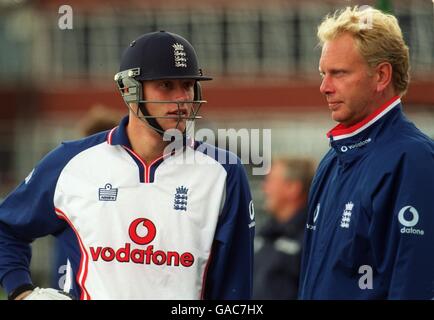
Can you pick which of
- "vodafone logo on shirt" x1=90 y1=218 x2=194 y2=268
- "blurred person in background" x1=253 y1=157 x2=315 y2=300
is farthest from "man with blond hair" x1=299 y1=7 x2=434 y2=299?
"blurred person in background" x1=253 y1=157 x2=315 y2=300

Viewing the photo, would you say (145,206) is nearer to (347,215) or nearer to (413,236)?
(347,215)

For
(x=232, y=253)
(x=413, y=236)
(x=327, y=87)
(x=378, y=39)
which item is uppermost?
(x=378, y=39)

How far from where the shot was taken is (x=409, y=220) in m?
4.55

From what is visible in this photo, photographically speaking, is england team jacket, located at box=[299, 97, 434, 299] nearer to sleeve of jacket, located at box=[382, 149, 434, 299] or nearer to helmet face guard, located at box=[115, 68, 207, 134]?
sleeve of jacket, located at box=[382, 149, 434, 299]

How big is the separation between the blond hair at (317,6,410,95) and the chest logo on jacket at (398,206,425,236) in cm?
70

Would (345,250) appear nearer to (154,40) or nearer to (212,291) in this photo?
(212,291)

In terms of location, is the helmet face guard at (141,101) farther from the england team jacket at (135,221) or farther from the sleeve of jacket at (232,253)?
the sleeve of jacket at (232,253)

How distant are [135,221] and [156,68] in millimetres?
732

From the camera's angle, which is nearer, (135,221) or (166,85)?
(135,221)

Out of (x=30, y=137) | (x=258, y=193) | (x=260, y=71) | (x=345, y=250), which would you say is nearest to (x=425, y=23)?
(x=258, y=193)

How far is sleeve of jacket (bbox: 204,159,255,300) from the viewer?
500 cm

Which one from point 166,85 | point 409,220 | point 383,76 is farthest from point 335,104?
point 166,85

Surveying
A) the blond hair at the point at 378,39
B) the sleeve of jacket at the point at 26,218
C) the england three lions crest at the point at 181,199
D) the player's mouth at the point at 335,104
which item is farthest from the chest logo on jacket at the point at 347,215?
the sleeve of jacket at the point at 26,218

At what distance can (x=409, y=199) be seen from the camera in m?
4.57
